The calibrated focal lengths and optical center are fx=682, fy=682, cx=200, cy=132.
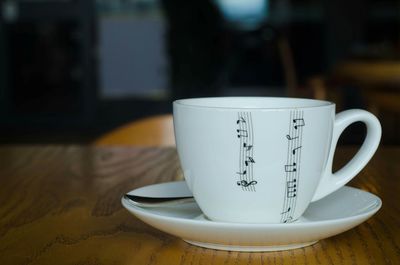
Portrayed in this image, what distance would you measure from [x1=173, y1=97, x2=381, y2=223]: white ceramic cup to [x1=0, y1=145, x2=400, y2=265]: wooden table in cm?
3

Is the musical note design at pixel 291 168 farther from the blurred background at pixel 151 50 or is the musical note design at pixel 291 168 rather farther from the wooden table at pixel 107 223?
the blurred background at pixel 151 50

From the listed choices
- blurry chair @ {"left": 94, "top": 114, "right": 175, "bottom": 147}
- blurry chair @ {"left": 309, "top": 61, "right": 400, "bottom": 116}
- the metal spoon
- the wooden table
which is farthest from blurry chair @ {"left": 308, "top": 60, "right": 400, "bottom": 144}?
the metal spoon

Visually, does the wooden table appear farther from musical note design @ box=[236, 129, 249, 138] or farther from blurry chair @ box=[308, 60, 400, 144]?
blurry chair @ box=[308, 60, 400, 144]

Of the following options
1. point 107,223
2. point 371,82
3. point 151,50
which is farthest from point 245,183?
point 151,50

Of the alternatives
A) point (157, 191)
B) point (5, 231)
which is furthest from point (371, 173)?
point (5, 231)

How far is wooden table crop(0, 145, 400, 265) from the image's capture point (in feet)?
1.28

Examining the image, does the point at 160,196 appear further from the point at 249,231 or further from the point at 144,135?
the point at 144,135

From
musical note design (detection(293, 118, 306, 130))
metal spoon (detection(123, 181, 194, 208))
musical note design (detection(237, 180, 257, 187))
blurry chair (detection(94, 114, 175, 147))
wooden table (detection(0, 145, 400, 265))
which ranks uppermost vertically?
musical note design (detection(293, 118, 306, 130))

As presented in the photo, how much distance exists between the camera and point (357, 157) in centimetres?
46

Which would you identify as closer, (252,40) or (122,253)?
(122,253)

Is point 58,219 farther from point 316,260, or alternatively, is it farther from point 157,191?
point 316,260

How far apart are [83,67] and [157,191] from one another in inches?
153

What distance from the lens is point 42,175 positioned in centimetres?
68

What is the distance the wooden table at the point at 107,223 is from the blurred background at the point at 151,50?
11.4 ft
